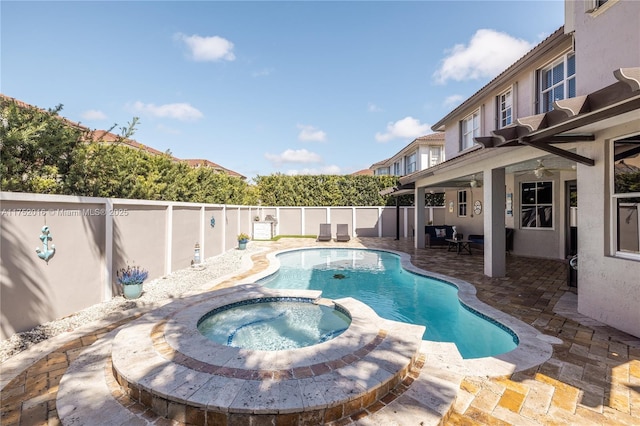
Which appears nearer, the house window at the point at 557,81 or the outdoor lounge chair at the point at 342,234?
the house window at the point at 557,81

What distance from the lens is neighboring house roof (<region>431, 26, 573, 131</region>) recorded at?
24.9 feet

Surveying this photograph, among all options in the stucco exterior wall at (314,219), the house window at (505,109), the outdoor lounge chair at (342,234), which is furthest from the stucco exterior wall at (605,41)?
A: the stucco exterior wall at (314,219)

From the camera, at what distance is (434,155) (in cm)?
2331

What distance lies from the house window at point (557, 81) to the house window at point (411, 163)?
15944 millimetres

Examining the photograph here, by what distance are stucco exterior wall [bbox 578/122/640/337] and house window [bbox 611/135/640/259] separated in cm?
11

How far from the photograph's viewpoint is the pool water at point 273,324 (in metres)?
5.19

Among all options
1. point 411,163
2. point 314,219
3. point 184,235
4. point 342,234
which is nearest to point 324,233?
point 342,234

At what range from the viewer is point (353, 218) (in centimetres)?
2131

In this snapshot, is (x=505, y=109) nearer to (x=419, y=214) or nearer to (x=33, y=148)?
(x=419, y=214)

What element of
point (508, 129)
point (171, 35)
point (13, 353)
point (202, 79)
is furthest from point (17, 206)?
point (202, 79)

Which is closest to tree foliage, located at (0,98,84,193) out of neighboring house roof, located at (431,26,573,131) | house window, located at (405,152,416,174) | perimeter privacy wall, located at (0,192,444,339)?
perimeter privacy wall, located at (0,192,444,339)

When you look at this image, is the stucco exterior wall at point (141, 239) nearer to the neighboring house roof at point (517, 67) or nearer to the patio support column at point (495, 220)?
the patio support column at point (495, 220)

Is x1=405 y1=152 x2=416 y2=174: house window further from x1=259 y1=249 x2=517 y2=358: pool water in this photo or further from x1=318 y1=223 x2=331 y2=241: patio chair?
x1=259 y1=249 x2=517 y2=358: pool water

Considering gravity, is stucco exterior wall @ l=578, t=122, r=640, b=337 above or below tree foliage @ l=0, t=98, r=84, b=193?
below
